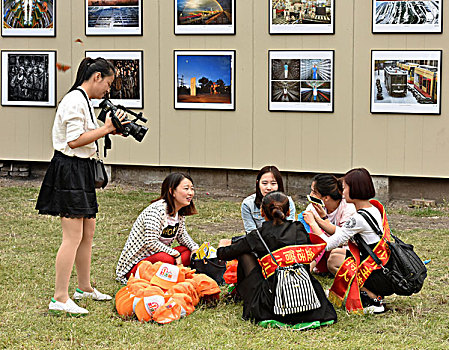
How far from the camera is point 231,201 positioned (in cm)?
1161

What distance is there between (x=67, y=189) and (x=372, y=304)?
7.98 ft

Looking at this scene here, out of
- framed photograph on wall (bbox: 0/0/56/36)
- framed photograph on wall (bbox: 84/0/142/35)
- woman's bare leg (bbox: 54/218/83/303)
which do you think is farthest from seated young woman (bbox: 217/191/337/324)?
framed photograph on wall (bbox: 0/0/56/36)

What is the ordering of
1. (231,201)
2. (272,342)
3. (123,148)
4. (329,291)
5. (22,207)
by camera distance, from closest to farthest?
(272,342) → (329,291) → (22,207) → (231,201) → (123,148)

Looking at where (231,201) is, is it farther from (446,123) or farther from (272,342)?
(272,342)

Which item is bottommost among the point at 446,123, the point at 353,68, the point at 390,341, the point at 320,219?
the point at 390,341

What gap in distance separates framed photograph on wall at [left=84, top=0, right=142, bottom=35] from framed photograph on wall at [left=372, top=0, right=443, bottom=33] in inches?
145

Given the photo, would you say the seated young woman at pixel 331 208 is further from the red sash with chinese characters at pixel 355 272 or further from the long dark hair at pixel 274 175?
the red sash with chinese characters at pixel 355 272

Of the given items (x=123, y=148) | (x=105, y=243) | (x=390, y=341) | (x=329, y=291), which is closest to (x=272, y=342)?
(x=390, y=341)

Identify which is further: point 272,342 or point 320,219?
point 320,219

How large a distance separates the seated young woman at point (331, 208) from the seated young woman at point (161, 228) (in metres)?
1.07

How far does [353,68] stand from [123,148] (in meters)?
3.87

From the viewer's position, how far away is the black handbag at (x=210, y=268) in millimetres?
6867

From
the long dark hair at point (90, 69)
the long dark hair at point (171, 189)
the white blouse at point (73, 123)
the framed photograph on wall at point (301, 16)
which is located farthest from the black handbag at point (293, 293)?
the framed photograph on wall at point (301, 16)

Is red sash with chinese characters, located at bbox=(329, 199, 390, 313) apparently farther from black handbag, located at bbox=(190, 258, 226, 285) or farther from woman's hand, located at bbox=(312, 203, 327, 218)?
black handbag, located at bbox=(190, 258, 226, 285)
